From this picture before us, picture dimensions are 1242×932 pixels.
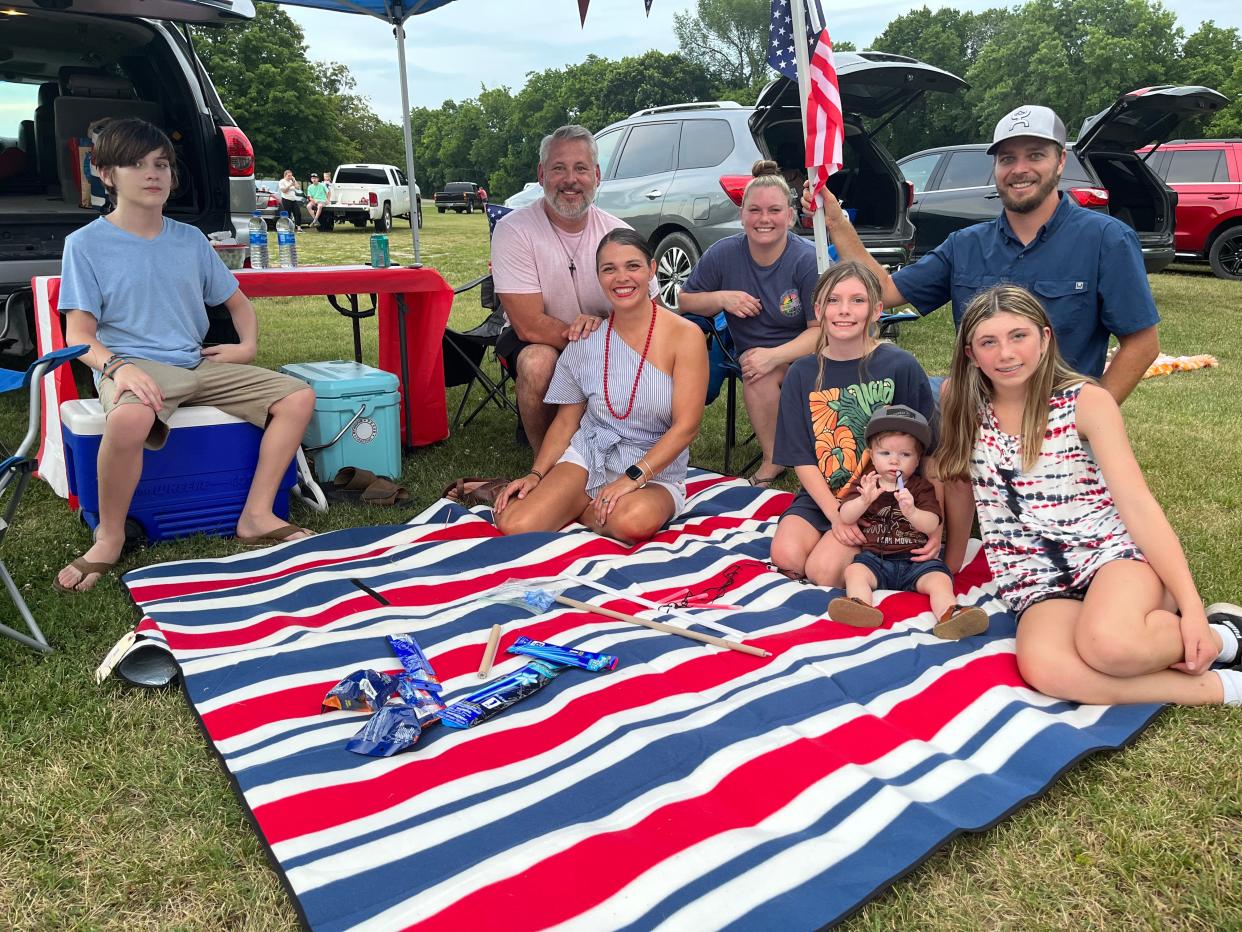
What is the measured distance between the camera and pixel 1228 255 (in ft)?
37.2

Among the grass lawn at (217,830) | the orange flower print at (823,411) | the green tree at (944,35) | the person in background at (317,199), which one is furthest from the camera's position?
the green tree at (944,35)

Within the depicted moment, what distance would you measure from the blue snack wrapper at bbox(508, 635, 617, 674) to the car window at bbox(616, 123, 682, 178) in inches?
236

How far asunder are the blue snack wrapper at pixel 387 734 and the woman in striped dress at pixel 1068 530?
4.74ft

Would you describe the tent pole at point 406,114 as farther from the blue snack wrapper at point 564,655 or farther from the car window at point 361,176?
the car window at point 361,176

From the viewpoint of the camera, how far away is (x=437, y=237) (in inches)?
837

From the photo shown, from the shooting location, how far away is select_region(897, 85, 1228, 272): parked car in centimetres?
789

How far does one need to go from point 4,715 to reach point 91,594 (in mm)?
738

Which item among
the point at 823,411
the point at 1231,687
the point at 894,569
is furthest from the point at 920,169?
the point at 1231,687

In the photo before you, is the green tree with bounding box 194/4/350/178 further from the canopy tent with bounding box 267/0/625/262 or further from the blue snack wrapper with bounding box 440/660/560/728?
the blue snack wrapper with bounding box 440/660/560/728

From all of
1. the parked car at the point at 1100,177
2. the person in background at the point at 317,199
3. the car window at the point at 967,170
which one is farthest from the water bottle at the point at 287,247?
the person in background at the point at 317,199

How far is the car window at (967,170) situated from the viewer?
8.83 meters

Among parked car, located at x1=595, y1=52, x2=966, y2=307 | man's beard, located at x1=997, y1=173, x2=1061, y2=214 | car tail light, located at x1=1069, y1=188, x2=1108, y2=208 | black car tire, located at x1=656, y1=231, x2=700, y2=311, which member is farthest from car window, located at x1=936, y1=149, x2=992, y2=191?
man's beard, located at x1=997, y1=173, x2=1061, y2=214

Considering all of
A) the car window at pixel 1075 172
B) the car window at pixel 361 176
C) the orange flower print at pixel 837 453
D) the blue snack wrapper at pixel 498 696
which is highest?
the car window at pixel 361 176

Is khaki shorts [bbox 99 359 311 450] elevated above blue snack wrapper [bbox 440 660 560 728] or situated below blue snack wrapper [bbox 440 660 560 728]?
above
